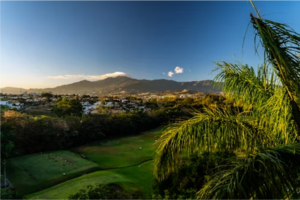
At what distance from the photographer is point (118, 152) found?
24547 mm

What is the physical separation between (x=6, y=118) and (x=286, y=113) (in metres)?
26.4

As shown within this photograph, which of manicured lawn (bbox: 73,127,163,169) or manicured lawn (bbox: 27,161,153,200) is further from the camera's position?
manicured lawn (bbox: 73,127,163,169)

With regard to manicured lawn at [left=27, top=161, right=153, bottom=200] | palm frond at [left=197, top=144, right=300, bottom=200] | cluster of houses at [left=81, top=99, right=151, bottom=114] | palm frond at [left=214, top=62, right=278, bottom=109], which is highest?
palm frond at [left=214, top=62, right=278, bottom=109]

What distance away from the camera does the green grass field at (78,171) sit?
13.0 m

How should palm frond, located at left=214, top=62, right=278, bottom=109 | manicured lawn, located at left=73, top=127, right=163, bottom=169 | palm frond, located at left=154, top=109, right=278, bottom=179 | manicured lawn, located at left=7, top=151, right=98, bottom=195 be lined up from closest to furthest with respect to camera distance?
palm frond, located at left=154, top=109, right=278, bottom=179 < palm frond, located at left=214, top=62, right=278, bottom=109 < manicured lawn, located at left=7, top=151, right=98, bottom=195 < manicured lawn, located at left=73, top=127, right=163, bottom=169

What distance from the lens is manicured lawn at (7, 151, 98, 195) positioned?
575 inches

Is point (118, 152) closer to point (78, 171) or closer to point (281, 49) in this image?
point (78, 171)

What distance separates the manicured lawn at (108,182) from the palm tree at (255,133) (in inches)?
387

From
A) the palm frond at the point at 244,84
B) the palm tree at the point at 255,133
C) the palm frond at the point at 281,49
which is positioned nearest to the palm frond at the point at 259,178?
the palm tree at the point at 255,133

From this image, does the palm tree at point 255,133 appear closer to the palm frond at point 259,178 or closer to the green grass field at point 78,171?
the palm frond at point 259,178

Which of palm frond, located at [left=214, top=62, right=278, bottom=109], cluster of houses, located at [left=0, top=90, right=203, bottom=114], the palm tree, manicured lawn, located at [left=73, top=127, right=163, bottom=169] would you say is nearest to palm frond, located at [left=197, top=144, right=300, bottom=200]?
the palm tree

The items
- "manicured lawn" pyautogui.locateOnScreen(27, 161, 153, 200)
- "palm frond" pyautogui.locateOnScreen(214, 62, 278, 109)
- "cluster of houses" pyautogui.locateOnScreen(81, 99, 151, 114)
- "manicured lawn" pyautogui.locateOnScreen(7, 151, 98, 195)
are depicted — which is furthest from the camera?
"cluster of houses" pyautogui.locateOnScreen(81, 99, 151, 114)

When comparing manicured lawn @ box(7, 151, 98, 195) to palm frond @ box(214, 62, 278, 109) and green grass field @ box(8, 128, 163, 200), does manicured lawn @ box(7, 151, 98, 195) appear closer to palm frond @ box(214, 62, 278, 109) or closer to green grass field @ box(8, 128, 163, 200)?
green grass field @ box(8, 128, 163, 200)

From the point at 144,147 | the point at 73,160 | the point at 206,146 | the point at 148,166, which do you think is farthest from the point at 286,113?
the point at 144,147
